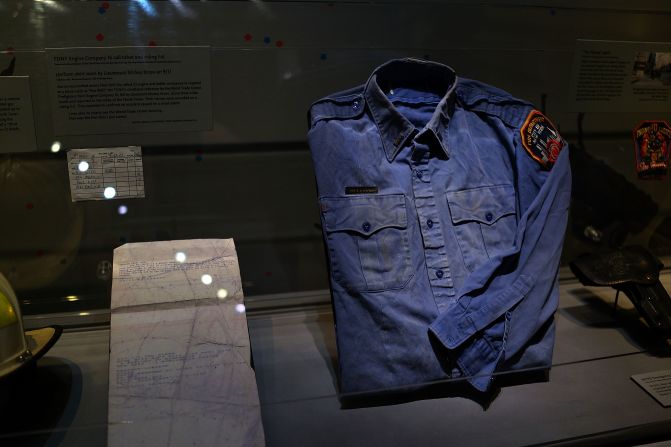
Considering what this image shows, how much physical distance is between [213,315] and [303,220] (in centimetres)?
53

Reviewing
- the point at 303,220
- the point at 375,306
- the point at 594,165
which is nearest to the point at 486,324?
the point at 375,306

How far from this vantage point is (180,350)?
108 centimetres

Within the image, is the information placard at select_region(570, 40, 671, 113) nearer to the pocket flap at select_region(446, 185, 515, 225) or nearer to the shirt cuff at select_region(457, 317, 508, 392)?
the pocket flap at select_region(446, 185, 515, 225)

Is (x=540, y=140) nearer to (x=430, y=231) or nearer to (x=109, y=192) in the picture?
(x=430, y=231)

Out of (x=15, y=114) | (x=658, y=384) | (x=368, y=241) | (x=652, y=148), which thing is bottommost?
(x=658, y=384)

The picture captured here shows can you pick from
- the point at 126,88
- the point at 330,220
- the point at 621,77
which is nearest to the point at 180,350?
the point at 330,220

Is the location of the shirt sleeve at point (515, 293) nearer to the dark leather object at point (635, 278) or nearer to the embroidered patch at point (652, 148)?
the dark leather object at point (635, 278)

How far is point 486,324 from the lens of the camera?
3.85ft

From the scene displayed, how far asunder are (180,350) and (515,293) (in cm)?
69

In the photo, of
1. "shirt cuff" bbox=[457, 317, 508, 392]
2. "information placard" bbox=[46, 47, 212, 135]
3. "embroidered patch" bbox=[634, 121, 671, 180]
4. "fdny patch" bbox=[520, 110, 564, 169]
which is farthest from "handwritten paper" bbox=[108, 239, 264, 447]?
"embroidered patch" bbox=[634, 121, 671, 180]

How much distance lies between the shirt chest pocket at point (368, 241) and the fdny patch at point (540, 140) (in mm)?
342

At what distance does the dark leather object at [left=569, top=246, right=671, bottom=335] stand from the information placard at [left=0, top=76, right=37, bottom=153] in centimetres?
143

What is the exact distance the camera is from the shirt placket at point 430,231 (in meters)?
1.24

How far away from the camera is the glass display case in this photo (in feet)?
3.60
